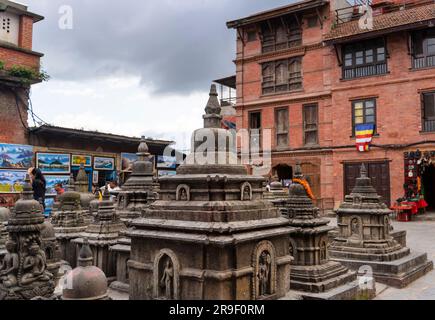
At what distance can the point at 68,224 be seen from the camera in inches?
400

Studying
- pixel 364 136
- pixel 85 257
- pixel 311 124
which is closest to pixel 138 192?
pixel 85 257

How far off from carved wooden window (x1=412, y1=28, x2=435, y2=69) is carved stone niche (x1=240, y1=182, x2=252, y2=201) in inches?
749

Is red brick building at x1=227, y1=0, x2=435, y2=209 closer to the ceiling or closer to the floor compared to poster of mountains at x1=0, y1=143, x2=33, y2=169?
closer to the ceiling

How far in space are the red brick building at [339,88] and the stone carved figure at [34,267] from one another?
63.2 feet

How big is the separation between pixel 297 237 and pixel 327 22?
20.4m

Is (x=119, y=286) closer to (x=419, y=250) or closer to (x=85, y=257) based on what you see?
(x=85, y=257)

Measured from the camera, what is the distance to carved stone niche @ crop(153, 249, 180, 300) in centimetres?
570

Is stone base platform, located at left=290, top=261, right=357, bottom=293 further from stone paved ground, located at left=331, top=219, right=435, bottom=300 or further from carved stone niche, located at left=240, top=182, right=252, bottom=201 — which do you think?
carved stone niche, located at left=240, top=182, right=252, bottom=201

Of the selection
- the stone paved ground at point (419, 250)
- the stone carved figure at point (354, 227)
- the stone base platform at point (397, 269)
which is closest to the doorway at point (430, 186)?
the stone paved ground at point (419, 250)

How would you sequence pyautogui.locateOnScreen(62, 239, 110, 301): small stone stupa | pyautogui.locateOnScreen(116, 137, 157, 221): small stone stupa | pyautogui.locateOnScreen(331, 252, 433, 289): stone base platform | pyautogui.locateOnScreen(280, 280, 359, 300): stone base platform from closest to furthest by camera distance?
pyautogui.locateOnScreen(62, 239, 110, 301): small stone stupa → pyautogui.locateOnScreen(280, 280, 359, 300): stone base platform → pyautogui.locateOnScreen(331, 252, 433, 289): stone base platform → pyautogui.locateOnScreen(116, 137, 157, 221): small stone stupa

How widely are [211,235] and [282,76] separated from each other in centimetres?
2253

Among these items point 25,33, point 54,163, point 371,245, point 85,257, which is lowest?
point 371,245

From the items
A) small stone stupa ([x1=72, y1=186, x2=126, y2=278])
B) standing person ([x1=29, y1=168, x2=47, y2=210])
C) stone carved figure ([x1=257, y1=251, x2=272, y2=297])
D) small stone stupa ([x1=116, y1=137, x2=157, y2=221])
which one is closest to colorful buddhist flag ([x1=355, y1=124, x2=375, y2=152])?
small stone stupa ([x1=116, y1=137, x2=157, y2=221])
